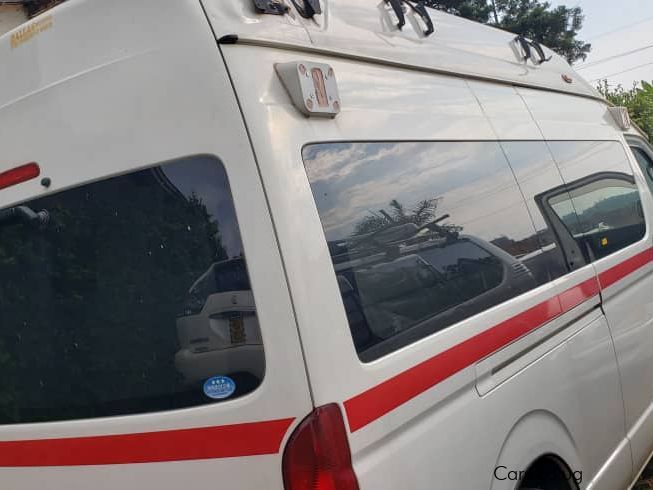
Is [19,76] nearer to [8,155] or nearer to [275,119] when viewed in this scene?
[8,155]

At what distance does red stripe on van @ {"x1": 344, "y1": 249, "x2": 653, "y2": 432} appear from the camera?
161cm

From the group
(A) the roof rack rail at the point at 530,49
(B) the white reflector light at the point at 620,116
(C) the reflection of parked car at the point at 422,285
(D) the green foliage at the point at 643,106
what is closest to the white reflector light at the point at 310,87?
(C) the reflection of parked car at the point at 422,285

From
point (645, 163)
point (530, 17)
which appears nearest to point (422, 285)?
point (645, 163)

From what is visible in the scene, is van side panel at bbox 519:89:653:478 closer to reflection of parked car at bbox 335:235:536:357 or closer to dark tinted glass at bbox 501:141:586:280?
dark tinted glass at bbox 501:141:586:280

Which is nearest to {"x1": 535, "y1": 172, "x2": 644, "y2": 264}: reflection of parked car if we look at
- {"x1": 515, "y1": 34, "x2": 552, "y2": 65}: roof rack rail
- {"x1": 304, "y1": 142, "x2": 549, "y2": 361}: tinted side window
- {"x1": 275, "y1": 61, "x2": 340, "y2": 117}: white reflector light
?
{"x1": 304, "y1": 142, "x2": 549, "y2": 361}: tinted side window

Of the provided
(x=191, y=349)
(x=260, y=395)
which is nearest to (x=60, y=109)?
(x=191, y=349)

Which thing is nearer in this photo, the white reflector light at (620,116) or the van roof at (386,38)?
the van roof at (386,38)

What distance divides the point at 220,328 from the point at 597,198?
103 inches

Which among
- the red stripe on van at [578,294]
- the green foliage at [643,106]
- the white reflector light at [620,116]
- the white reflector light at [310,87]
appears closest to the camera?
the white reflector light at [310,87]

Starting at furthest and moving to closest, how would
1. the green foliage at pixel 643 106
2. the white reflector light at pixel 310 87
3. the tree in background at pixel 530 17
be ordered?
1. the tree in background at pixel 530 17
2. the green foliage at pixel 643 106
3. the white reflector light at pixel 310 87

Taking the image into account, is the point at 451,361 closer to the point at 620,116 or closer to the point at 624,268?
the point at 624,268

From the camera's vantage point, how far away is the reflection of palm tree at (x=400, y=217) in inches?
73.0

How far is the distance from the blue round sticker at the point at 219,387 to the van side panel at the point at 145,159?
0.09 ft

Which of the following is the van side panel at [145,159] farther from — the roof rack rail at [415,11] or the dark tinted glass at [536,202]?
the dark tinted glass at [536,202]
